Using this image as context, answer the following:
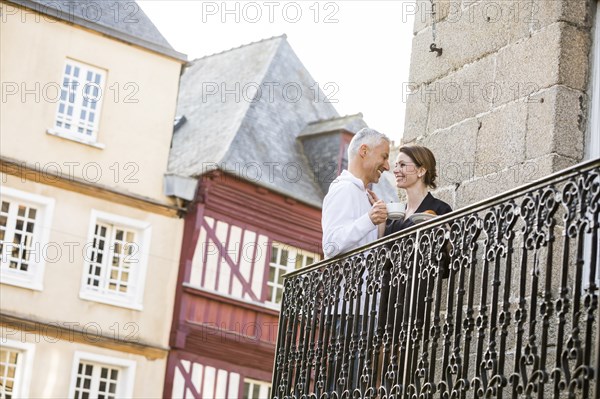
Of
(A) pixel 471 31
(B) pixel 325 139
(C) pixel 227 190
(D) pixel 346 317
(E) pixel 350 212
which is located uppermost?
(B) pixel 325 139

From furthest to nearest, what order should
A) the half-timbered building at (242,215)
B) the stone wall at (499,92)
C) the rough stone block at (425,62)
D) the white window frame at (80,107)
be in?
the half-timbered building at (242,215) → the white window frame at (80,107) → the rough stone block at (425,62) → the stone wall at (499,92)

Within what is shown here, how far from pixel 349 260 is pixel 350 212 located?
32 centimetres

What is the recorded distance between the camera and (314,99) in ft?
103

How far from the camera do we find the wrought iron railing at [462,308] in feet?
18.7

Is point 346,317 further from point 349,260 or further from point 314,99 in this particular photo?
Result: point 314,99

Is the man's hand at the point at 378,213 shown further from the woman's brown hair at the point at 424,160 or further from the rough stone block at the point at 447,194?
the rough stone block at the point at 447,194

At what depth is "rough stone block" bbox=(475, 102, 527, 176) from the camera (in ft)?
26.9

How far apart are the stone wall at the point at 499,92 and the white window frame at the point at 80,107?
49.4 feet

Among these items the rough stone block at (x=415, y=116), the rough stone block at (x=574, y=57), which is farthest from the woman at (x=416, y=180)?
the rough stone block at (x=415, y=116)

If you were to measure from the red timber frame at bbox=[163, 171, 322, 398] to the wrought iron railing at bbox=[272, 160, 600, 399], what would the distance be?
1623 centimetres

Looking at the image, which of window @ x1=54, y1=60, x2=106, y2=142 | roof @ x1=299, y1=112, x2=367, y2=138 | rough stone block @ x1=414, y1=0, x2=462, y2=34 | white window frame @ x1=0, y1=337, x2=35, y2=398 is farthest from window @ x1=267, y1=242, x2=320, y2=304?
rough stone block @ x1=414, y1=0, x2=462, y2=34

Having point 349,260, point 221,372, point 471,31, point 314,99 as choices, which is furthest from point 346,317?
point 314,99

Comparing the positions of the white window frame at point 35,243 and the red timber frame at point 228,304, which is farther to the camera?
the red timber frame at point 228,304

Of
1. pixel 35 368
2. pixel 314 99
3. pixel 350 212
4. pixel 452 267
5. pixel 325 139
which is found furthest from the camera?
pixel 314 99
